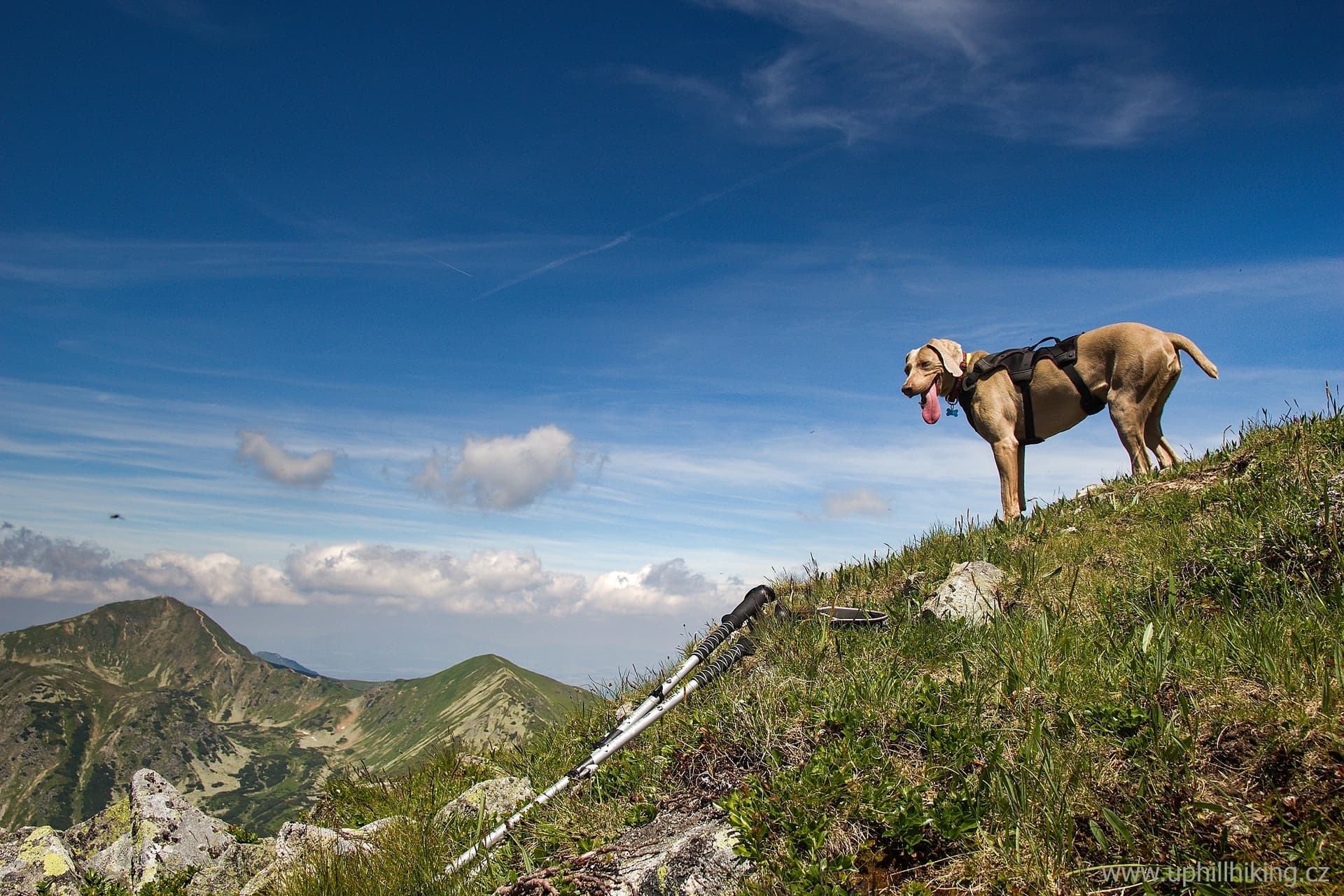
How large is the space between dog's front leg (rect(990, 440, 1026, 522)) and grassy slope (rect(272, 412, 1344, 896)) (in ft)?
15.6

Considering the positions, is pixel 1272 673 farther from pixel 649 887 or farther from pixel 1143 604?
pixel 649 887

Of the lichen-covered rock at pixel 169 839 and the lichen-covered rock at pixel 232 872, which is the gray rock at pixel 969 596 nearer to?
the lichen-covered rock at pixel 232 872

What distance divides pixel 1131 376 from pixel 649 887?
1215 cm

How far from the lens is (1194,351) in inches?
492

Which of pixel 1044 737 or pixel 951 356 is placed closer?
pixel 1044 737

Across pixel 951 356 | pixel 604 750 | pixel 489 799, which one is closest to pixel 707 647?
pixel 604 750

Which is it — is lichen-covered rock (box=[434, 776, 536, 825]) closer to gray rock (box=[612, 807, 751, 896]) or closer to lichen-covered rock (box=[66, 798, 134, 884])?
gray rock (box=[612, 807, 751, 896])

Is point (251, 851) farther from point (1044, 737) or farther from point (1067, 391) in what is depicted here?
point (1067, 391)

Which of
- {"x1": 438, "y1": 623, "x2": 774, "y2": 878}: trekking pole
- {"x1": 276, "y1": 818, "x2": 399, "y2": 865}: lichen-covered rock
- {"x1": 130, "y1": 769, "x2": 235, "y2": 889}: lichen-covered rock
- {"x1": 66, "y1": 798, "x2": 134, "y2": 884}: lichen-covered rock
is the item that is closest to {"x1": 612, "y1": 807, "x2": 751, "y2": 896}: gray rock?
{"x1": 438, "y1": 623, "x2": 774, "y2": 878}: trekking pole

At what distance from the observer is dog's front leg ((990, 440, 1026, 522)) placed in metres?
13.3

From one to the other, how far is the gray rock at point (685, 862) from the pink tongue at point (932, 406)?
1110 cm

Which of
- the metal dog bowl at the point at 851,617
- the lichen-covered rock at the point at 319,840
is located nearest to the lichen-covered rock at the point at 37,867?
the lichen-covered rock at the point at 319,840

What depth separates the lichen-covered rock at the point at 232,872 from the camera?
8.10 m

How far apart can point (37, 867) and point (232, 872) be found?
7.85ft
